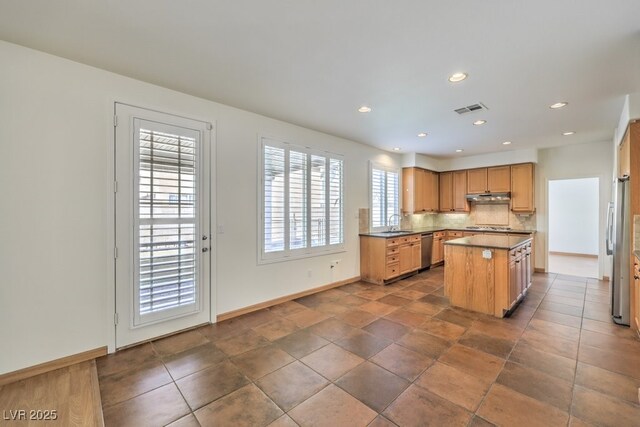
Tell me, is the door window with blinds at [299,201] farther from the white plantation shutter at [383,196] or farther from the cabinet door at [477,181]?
the cabinet door at [477,181]

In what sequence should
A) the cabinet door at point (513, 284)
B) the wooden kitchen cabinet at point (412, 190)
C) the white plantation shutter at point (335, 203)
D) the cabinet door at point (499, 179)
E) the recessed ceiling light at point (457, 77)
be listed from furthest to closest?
the wooden kitchen cabinet at point (412, 190), the cabinet door at point (499, 179), the white plantation shutter at point (335, 203), the cabinet door at point (513, 284), the recessed ceiling light at point (457, 77)

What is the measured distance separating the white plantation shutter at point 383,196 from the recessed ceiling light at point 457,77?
9.81 ft

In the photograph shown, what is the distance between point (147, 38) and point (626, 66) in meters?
4.15

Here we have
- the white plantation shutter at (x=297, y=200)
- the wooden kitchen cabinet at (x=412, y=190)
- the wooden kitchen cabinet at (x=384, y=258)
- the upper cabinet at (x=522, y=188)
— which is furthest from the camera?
the wooden kitchen cabinet at (x=412, y=190)

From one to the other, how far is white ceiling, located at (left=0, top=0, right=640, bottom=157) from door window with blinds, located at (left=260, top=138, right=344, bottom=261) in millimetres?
822

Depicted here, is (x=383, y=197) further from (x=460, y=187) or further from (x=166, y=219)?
(x=166, y=219)

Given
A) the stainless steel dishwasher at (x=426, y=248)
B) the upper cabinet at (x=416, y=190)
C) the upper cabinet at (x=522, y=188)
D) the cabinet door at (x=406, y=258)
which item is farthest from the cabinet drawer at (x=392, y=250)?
the upper cabinet at (x=522, y=188)

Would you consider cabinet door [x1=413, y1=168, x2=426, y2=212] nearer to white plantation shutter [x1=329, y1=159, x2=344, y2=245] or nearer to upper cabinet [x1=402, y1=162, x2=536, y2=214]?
upper cabinet [x1=402, y1=162, x2=536, y2=214]

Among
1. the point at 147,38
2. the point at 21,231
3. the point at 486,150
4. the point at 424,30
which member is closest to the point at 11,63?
the point at 147,38

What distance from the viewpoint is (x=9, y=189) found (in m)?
2.28

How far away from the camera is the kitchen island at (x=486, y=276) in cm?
359

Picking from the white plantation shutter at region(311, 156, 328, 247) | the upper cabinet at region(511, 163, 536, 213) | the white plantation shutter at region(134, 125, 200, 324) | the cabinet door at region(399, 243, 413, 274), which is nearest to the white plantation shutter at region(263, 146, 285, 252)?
the white plantation shutter at region(311, 156, 328, 247)

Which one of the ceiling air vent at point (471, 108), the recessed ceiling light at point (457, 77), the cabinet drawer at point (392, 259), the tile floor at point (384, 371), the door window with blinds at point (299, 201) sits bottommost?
the tile floor at point (384, 371)

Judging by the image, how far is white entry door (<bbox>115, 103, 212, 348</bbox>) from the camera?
2.80 m
